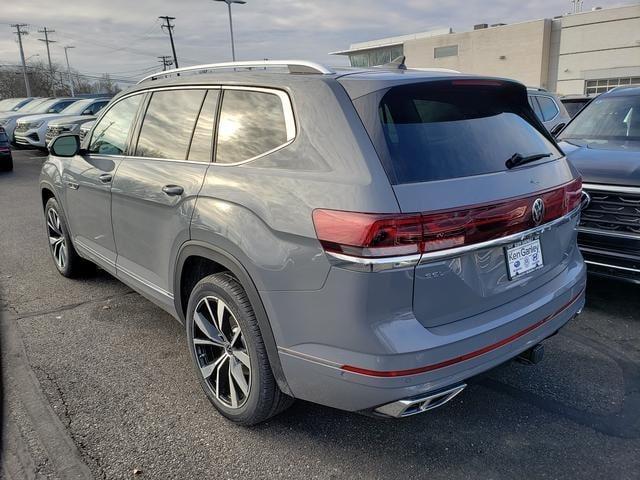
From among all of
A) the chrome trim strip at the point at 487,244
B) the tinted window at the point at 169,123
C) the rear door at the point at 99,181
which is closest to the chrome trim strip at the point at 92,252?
the rear door at the point at 99,181

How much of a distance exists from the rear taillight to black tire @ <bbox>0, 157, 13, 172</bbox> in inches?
546

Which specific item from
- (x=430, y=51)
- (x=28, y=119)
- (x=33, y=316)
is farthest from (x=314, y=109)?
(x=430, y=51)

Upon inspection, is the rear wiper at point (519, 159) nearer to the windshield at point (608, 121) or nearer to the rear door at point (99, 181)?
the rear door at point (99, 181)

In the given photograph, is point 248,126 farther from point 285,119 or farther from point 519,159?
point 519,159

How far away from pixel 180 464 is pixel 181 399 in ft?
1.90

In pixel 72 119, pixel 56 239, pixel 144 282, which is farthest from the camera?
pixel 72 119

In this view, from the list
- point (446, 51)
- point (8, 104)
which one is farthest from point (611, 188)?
point (446, 51)

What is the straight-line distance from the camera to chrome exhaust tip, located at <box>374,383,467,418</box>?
2125 millimetres

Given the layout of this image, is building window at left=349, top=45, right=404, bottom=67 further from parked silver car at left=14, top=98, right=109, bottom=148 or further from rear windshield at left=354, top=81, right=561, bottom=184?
rear windshield at left=354, top=81, right=561, bottom=184

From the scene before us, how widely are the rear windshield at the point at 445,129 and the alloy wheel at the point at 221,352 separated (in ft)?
3.82

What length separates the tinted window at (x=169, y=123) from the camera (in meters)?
3.09

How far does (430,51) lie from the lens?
55281 millimetres

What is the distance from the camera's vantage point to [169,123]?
3.29m

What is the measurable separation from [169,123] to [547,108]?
8.23m
